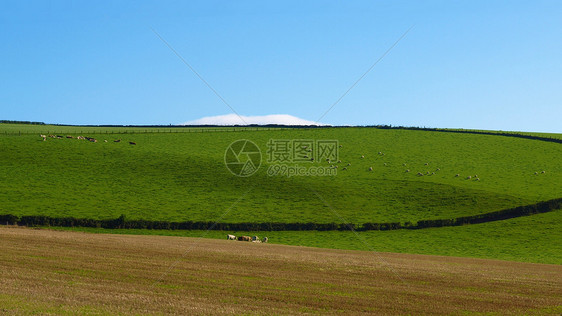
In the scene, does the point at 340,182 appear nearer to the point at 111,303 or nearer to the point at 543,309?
the point at 543,309

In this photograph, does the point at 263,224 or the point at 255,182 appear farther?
the point at 255,182

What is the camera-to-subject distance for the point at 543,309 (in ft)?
69.5

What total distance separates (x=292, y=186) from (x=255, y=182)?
6329 millimetres

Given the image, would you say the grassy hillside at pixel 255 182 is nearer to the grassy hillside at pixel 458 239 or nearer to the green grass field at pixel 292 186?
the green grass field at pixel 292 186

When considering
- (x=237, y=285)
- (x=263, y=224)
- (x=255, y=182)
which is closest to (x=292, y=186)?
(x=255, y=182)

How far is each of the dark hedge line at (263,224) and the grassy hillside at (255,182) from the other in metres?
2.05

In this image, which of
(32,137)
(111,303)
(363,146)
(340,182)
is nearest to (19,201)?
(32,137)

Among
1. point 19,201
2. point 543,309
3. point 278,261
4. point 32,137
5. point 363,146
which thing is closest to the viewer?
point 543,309

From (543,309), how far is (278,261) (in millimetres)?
15786

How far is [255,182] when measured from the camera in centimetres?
8212

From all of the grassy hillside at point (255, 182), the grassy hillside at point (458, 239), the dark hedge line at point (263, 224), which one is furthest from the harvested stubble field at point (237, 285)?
the grassy hillside at point (255, 182)

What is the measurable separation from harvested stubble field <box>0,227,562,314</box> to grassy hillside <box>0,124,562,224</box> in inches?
1252

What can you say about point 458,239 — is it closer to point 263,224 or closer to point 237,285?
point 263,224

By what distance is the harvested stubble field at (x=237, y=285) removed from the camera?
60.2ft
